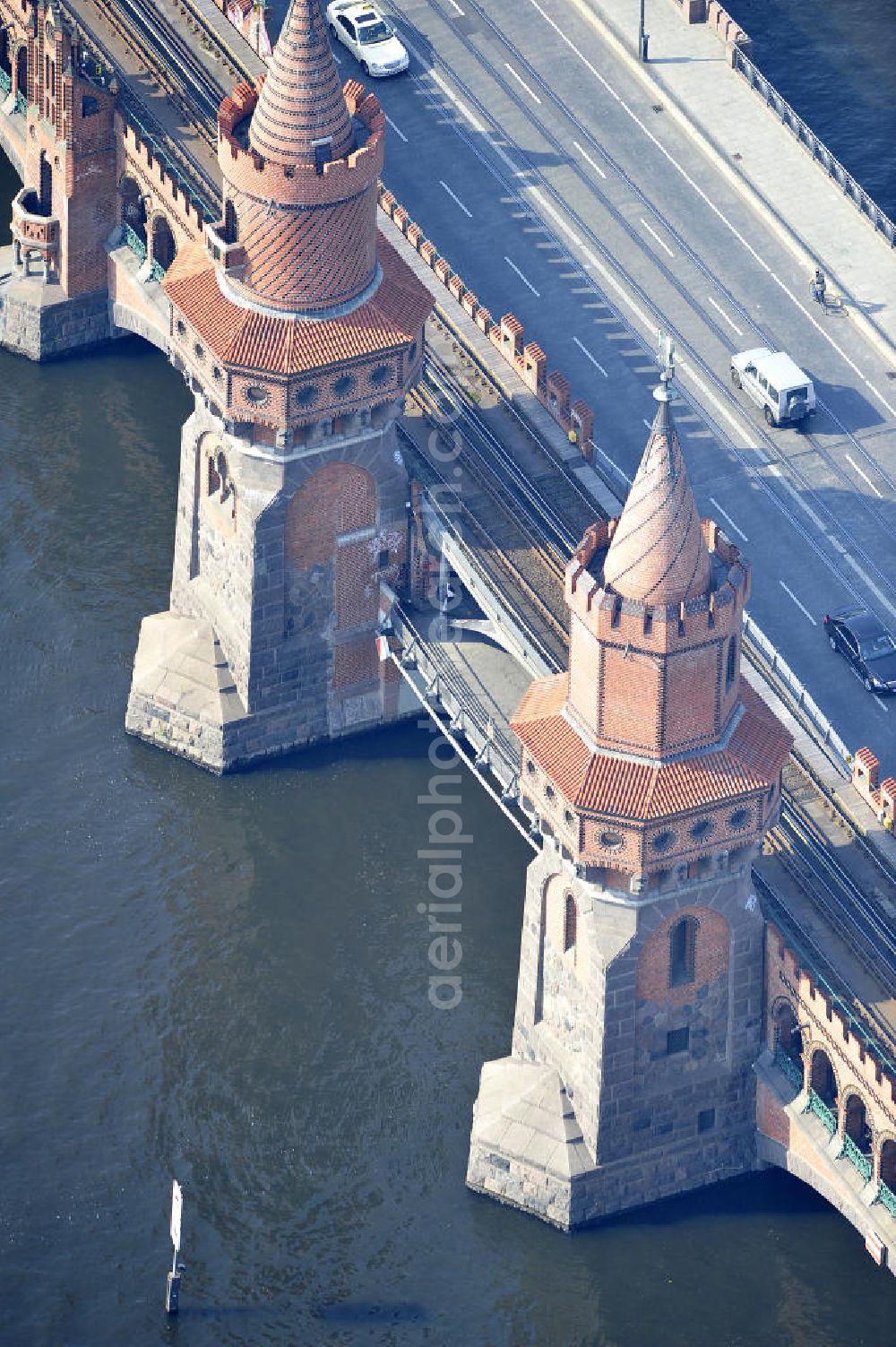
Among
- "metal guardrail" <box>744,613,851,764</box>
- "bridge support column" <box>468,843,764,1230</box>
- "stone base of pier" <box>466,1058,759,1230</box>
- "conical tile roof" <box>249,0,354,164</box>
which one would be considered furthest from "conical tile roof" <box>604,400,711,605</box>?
"conical tile roof" <box>249,0,354,164</box>

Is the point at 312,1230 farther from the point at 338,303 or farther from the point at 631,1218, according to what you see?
the point at 338,303

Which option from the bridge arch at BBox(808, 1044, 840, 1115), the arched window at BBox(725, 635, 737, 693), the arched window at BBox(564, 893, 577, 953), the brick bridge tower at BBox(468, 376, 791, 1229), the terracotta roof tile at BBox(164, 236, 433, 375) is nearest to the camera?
the brick bridge tower at BBox(468, 376, 791, 1229)

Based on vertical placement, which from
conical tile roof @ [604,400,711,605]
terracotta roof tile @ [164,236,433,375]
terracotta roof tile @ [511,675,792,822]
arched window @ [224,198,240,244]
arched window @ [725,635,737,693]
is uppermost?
conical tile roof @ [604,400,711,605]

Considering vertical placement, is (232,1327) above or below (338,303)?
below

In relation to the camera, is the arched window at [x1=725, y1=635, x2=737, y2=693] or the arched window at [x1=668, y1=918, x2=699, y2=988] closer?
the arched window at [x1=725, y1=635, x2=737, y2=693]

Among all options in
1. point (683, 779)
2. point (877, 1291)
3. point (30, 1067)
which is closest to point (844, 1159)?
point (877, 1291)

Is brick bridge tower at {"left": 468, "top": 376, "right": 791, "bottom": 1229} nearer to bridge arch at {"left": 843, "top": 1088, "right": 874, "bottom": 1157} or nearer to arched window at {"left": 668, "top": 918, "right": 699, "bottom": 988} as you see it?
arched window at {"left": 668, "top": 918, "right": 699, "bottom": 988}

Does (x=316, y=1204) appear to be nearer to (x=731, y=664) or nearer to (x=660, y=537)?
(x=731, y=664)
